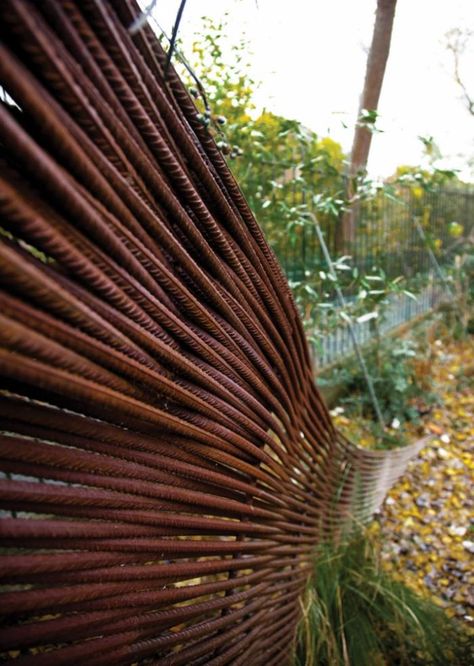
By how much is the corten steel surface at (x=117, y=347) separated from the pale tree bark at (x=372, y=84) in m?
2.49

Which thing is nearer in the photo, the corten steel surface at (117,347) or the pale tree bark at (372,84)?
the corten steel surface at (117,347)

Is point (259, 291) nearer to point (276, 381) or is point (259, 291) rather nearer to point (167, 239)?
point (276, 381)

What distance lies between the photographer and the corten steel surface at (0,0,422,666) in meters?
0.48

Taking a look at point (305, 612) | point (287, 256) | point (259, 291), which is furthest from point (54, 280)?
point (287, 256)

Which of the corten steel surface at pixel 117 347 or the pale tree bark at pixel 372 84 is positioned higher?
the pale tree bark at pixel 372 84

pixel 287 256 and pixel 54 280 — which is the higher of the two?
pixel 287 256

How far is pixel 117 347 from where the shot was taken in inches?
23.4

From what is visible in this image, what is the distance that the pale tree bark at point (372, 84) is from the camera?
3451 millimetres

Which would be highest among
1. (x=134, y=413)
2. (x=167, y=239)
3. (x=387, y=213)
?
(x=387, y=213)

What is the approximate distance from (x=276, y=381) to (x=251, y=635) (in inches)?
24.7

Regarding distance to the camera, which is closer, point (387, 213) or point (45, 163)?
point (45, 163)

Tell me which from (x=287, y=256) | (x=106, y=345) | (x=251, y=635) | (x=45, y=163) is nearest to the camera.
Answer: (x=45, y=163)

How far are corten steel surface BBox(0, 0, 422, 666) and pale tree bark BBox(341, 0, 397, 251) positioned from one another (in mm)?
2493

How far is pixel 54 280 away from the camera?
51 cm
